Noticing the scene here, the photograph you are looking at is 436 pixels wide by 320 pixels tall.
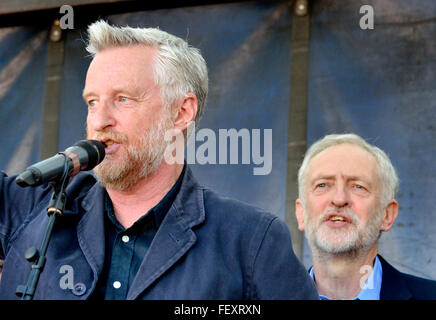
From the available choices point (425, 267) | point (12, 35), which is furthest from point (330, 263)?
point (12, 35)

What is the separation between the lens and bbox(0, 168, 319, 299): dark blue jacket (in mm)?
2324

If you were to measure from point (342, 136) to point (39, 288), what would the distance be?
7.58 feet

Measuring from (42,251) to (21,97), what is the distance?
3421 mm

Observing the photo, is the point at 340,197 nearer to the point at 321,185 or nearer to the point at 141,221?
the point at 321,185

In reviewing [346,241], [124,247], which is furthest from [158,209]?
[346,241]

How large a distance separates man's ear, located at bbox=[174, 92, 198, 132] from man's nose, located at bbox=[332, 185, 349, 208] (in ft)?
4.38

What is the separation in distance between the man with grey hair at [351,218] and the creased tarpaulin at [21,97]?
214 centimetres

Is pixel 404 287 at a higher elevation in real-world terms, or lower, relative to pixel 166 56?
lower

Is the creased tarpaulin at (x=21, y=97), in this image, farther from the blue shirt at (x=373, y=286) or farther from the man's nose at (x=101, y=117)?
the man's nose at (x=101, y=117)

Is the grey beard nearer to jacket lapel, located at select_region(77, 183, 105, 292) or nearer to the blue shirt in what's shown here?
the blue shirt

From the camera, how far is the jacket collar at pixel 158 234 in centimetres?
232

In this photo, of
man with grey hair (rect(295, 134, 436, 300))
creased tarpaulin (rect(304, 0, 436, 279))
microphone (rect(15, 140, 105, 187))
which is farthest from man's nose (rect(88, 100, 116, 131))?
creased tarpaulin (rect(304, 0, 436, 279))

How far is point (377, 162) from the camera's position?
402 cm
